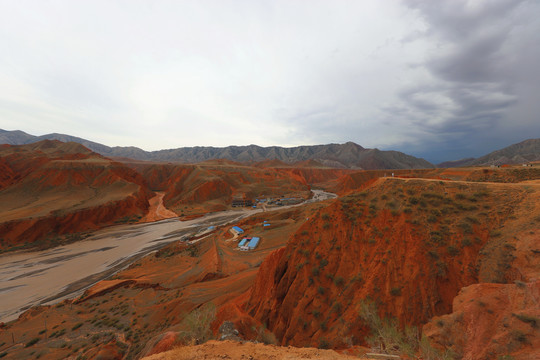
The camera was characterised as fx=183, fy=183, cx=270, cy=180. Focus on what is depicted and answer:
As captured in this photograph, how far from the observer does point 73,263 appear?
34.2m

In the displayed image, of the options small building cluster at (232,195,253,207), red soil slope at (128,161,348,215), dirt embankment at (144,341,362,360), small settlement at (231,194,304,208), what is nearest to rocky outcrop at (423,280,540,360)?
dirt embankment at (144,341,362,360)

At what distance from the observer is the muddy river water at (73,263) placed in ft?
84.5

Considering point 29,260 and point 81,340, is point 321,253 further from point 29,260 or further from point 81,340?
point 29,260

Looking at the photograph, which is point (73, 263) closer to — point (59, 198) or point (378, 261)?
point (59, 198)

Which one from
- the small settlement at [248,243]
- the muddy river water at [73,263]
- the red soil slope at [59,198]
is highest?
the red soil slope at [59,198]

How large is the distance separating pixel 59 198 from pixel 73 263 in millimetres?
34898

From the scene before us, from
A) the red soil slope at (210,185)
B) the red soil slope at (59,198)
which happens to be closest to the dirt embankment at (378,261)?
the red soil slope at (210,185)

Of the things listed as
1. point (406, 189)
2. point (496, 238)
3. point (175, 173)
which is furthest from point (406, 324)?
point (175, 173)

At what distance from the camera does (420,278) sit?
32.0 feet

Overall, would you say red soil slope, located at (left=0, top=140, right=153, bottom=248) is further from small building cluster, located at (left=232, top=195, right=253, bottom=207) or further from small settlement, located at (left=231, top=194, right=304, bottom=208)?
small settlement, located at (left=231, top=194, right=304, bottom=208)

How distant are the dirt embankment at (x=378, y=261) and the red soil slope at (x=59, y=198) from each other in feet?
196

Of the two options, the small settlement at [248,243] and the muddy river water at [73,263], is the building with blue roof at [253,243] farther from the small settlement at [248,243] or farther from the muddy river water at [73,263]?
the muddy river water at [73,263]

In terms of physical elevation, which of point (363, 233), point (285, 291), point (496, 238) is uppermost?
point (496, 238)

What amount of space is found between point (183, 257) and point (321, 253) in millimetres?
27264
